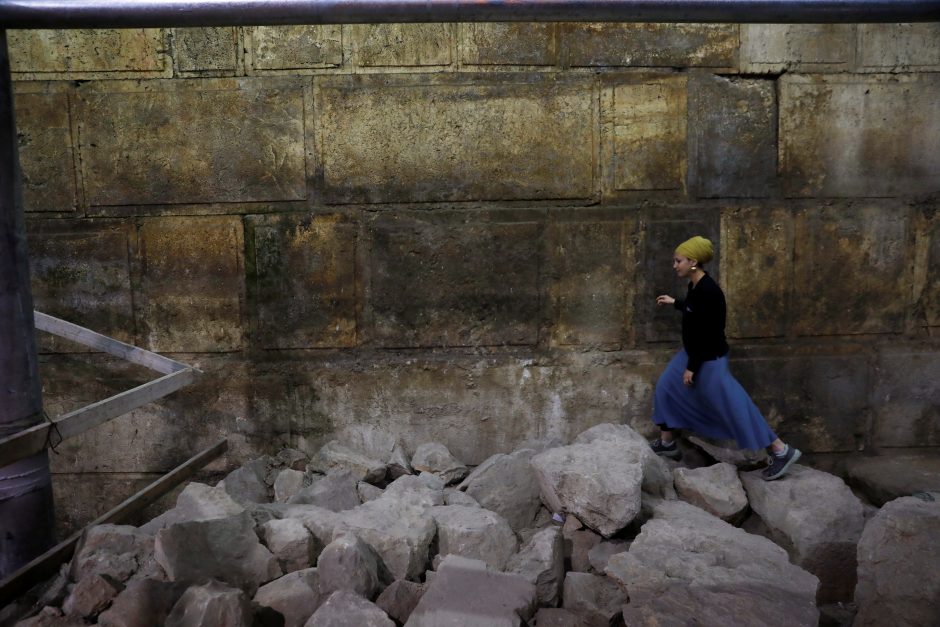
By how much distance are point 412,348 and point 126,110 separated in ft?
7.35

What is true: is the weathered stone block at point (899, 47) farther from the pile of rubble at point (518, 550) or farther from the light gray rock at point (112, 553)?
the light gray rock at point (112, 553)

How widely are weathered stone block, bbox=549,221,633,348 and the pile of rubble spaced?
61 centimetres

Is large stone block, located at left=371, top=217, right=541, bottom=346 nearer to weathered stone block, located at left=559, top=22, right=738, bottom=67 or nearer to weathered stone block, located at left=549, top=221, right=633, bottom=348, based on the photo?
weathered stone block, located at left=549, top=221, right=633, bottom=348

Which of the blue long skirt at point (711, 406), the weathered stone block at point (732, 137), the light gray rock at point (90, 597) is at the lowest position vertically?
the light gray rock at point (90, 597)

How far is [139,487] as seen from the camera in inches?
139

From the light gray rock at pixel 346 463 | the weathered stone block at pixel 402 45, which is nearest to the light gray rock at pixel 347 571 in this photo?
the light gray rock at pixel 346 463

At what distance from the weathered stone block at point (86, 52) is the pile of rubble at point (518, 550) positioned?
252 cm

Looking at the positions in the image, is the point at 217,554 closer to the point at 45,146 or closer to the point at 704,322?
the point at 704,322

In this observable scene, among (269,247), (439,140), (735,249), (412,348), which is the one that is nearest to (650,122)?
(735,249)

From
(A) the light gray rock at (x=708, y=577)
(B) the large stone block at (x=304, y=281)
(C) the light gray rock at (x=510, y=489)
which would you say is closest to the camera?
(A) the light gray rock at (x=708, y=577)

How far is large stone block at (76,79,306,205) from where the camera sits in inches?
131

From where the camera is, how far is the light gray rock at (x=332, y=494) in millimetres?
2963

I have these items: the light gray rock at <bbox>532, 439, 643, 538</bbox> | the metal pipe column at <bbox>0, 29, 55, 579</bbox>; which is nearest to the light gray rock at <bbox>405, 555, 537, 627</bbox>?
the light gray rock at <bbox>532, 439, 643, 538</bbox>

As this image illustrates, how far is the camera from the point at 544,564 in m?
2.38
